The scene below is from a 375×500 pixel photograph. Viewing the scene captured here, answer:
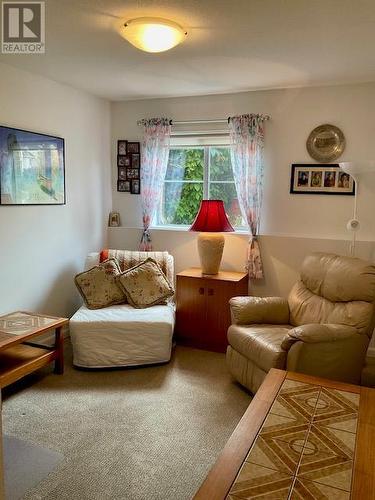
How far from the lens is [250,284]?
3912mm

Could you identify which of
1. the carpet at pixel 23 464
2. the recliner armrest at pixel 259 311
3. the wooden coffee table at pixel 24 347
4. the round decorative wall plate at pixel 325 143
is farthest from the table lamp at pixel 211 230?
the carpet at pixel 23 464

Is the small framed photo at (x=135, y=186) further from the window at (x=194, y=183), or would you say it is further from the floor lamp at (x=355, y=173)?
the floor lamp at (x=355, y=173)

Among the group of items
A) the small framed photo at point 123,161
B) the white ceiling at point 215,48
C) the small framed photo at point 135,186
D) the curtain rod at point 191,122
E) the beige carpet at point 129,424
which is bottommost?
the beige carpet at point 129,424

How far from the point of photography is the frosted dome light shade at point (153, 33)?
2186mm

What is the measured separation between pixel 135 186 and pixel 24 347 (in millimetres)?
2050

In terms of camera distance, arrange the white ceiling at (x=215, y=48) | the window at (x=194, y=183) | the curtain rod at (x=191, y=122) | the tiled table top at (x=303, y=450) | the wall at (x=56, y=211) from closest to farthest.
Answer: the tiled table top at (x=303, y=450)
the white ceiling at (x=215, y=48)
the wall at (x=56, y=211)
the curtain rod at (x=191, y=122)
the window at (x=194, y=183)

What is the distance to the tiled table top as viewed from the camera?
4.42 ft

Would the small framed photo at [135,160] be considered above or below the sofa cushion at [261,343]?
above

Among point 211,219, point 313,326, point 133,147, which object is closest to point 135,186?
point 133,147

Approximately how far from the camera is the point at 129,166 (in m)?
4.36

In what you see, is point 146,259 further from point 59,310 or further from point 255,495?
point 255,495

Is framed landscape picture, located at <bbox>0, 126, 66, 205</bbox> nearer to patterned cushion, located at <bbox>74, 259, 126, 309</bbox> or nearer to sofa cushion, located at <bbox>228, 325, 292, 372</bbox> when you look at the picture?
patterned cushion, located at <bbox>74, 259, 126, 309</bbox>

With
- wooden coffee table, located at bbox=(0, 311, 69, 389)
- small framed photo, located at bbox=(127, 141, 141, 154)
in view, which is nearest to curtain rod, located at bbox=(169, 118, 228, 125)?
small framed photo, located at bbox=(127, 141, 141, 154)

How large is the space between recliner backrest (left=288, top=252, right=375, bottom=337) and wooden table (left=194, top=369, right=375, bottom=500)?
78 cm
